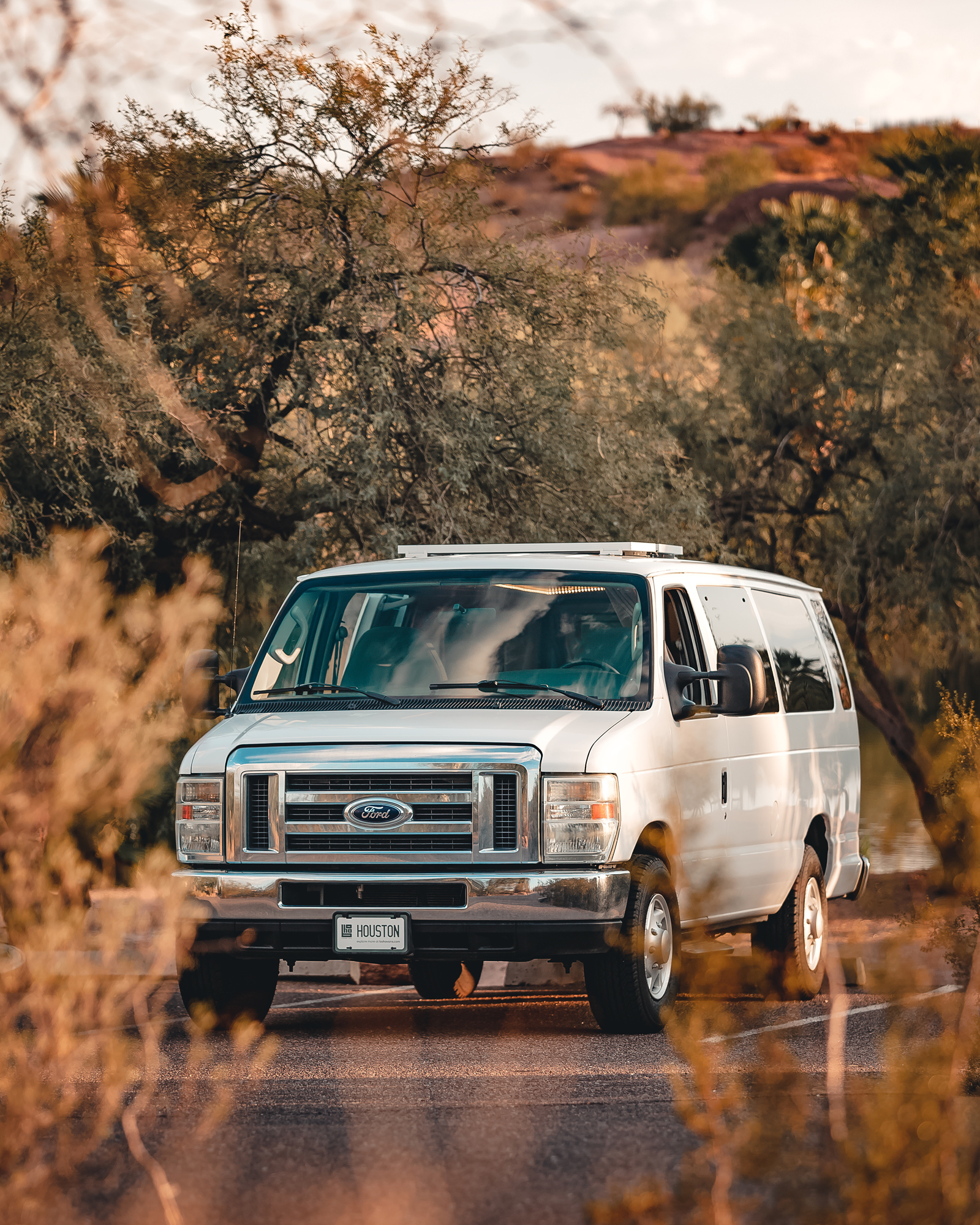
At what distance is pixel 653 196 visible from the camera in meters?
111

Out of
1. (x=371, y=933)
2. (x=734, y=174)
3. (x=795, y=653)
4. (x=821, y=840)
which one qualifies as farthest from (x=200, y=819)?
(x=734, y=174)

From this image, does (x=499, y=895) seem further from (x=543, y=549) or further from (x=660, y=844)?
(x=543, y=549)

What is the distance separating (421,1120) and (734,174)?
107m

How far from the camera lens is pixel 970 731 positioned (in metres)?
8.98

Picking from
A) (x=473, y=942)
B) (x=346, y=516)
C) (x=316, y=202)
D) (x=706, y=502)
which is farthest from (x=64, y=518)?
(x=473, y=942)

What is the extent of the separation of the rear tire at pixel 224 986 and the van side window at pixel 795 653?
3.75m

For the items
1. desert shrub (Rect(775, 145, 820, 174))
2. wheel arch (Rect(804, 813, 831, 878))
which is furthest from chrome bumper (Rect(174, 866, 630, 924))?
desert shrub (Rect(775, 145, 820, 174))

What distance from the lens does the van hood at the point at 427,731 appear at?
8.55m

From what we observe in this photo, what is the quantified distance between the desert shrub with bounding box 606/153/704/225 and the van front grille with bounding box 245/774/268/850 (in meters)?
103

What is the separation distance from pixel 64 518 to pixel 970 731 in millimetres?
9024

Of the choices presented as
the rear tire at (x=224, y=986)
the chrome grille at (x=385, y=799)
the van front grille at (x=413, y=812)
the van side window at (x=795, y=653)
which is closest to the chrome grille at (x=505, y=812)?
the chrome grille at (x=385, y=799)

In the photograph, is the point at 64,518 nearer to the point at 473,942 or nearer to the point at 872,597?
the point at 473,942

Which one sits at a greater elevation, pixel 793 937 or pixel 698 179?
pixel 698 179

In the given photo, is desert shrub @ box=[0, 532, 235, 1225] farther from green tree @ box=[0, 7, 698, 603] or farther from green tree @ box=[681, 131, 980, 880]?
green tree @ box=[681, 131, 980, 880]
